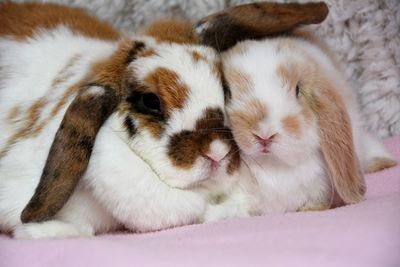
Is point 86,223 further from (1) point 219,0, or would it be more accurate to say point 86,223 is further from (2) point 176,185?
(1) point 219,0

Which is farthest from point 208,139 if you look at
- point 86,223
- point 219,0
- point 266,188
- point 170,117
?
point 219,0

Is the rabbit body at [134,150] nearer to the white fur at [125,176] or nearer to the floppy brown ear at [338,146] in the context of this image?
the white fur at [125,176]

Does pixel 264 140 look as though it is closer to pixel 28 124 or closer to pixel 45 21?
pixel 28 124

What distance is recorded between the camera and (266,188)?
152 centimetres

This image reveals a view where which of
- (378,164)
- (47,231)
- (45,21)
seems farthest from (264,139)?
(45,21)

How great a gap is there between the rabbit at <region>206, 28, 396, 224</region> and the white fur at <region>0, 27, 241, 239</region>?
60mm

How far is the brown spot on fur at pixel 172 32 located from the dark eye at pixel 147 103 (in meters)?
0.19

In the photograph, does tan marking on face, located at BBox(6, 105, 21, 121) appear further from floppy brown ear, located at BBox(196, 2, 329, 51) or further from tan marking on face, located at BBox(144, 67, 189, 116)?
floppy brown ear, located at BBox(196, 2, 329, 51)

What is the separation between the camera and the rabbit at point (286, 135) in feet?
4.67

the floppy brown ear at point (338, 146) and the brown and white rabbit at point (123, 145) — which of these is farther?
the floppy brown ear at point (338, 146)

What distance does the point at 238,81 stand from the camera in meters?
1.51

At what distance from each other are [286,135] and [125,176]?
0.37 meters

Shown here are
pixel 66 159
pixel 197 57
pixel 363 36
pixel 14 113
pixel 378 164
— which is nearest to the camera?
pixel 66 159

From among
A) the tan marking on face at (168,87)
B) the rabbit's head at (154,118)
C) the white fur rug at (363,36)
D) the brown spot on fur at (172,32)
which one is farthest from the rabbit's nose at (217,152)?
the white fur rug at (363,36)
